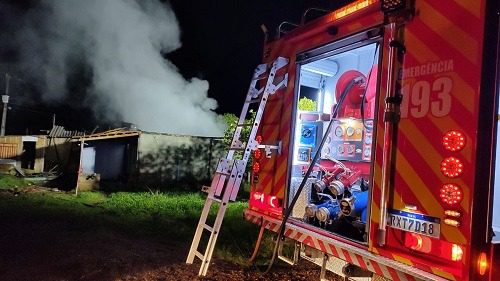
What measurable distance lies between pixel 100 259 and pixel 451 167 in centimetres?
464

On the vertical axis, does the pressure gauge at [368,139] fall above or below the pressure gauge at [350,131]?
below

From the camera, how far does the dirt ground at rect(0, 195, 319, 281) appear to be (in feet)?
15.6

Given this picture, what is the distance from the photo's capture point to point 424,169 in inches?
99.2

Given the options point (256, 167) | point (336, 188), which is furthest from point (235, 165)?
point (336, 188)

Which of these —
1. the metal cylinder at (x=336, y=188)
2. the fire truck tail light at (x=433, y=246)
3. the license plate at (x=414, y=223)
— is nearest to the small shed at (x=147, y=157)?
the metal cylinder at (x=336, y=188)

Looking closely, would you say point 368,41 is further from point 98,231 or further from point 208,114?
point 208,114

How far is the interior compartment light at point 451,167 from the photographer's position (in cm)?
233

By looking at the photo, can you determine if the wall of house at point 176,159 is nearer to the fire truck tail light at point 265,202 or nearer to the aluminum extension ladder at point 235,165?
the aluminum extension ladder at point 235,165

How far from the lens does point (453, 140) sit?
7.80ft

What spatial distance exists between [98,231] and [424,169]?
651cm

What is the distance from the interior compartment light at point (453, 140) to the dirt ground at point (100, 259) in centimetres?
301

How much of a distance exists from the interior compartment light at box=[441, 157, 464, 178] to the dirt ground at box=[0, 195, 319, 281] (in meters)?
2.94

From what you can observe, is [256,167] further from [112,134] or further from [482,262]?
[112,134]

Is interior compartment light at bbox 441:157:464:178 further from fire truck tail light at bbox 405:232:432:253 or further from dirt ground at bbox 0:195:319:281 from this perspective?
dirt ground at bbox 0:195:319:281
